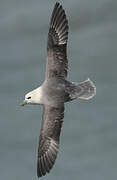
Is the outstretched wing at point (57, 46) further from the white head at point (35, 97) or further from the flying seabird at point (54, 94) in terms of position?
the white head at point (35, 97)

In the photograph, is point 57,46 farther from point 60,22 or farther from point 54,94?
point 54,94

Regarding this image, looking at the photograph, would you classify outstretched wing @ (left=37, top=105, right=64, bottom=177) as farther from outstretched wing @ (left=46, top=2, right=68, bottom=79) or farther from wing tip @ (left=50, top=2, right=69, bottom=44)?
wing tip @ (left=50, top=2, right=69, bottom=44)

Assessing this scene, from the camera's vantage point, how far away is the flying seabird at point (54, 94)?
9500 mm

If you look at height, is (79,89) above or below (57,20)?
below

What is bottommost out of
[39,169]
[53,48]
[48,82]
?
[39,169]

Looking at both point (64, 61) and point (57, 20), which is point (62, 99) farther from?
point (57, 20)

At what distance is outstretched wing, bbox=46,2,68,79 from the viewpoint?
9.68m

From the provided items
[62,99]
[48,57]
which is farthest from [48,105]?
[48,57]

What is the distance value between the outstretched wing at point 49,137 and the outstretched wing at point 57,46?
2.04 ft

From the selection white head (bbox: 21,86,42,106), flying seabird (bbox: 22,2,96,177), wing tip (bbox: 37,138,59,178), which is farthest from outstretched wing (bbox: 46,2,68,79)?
wing tip (bbox: 37,138,59,178)

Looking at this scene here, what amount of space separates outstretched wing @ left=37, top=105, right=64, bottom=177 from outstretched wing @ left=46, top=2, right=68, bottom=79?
62 centimetres

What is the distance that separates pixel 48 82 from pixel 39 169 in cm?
150

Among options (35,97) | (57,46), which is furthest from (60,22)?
(35,97)

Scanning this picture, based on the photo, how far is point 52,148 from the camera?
966cm
